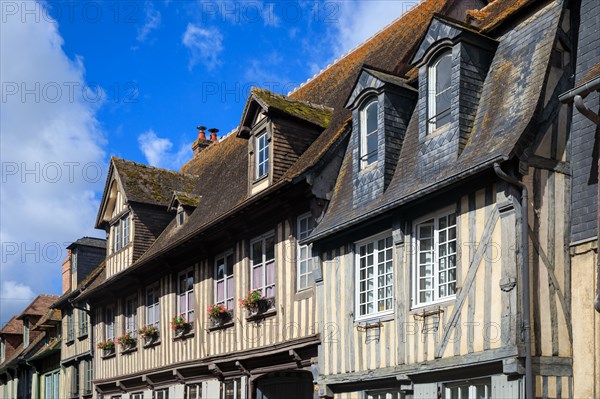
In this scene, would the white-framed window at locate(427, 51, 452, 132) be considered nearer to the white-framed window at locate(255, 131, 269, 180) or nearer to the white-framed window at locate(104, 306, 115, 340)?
the white-framed window at locate(255, 131, 269, 180)

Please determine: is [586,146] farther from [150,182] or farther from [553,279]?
[150,182]

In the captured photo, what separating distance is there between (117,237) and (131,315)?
2.39 metres

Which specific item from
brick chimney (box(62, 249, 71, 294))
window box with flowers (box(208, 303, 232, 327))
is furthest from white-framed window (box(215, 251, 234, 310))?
brick chimney (box(62, 249, 71, 294))

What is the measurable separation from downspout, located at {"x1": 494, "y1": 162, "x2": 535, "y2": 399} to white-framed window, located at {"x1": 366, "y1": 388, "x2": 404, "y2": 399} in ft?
9.20

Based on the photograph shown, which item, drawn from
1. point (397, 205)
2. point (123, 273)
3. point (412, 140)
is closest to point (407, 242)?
point (397, 205)

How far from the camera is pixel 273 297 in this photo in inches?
623

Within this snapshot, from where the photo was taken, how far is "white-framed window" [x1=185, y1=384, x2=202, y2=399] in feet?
61.1

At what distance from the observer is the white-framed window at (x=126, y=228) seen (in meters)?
23.0

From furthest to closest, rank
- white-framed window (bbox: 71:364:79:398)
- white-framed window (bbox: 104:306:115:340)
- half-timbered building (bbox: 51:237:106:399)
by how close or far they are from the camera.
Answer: white-framed window (bbox: 71:364:79:398) < half-timbered building (bbox: 51:237:106:399) < white-framed window (bbox: 104:306:115:340)

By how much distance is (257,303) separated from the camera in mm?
15930

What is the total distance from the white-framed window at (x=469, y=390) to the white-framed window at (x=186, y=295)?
8.84m

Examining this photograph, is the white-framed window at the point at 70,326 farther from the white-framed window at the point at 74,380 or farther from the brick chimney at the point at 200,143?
the brick chimney at the point at 200,143

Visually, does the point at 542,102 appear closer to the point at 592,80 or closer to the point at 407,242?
the point at 592,80

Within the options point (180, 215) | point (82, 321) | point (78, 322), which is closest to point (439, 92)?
point (180, 215)
